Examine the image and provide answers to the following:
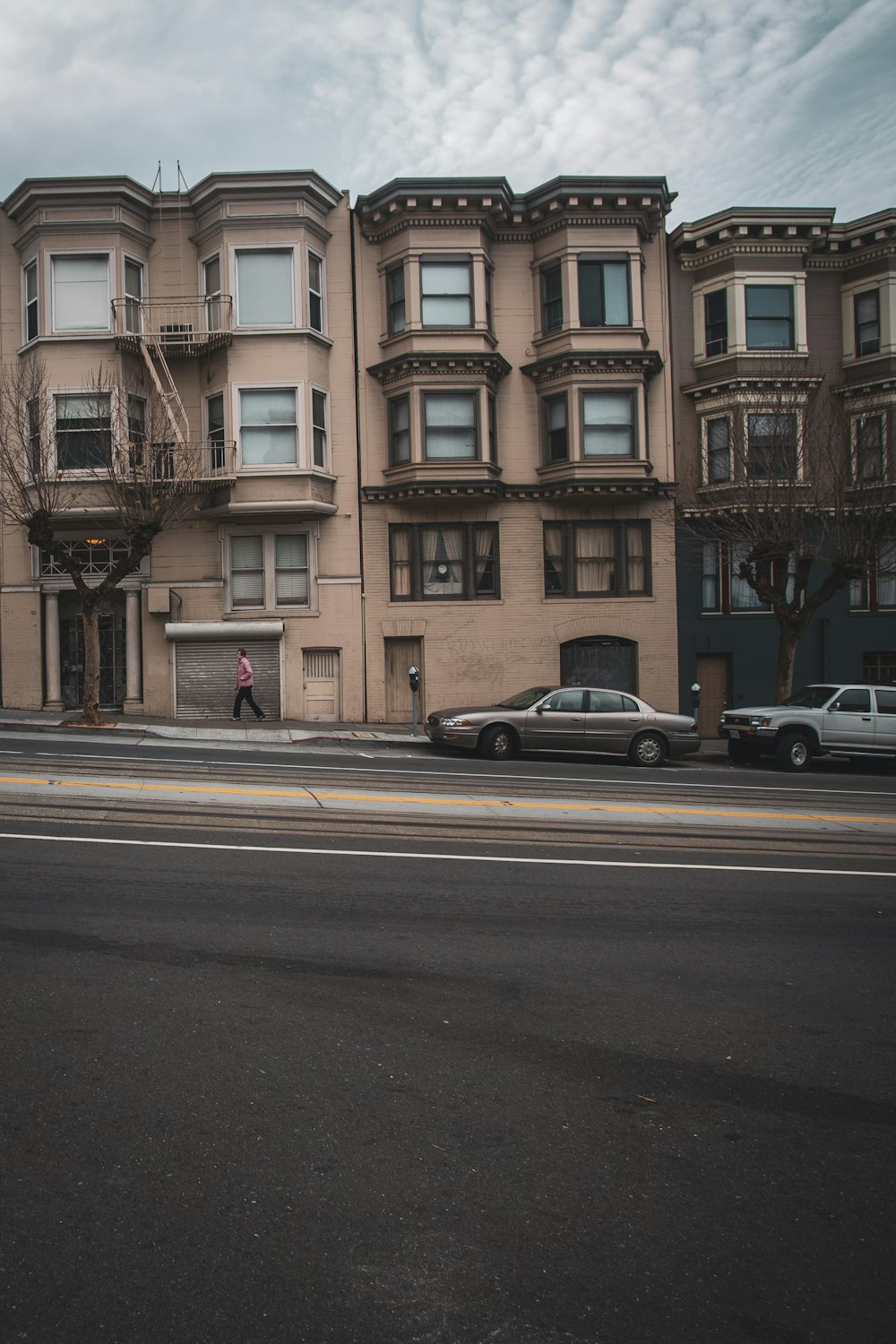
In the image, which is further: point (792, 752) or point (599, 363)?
point (599, 363)

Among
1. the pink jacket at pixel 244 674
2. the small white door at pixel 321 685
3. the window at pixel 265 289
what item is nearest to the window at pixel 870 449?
the small white door at pixel 321 685

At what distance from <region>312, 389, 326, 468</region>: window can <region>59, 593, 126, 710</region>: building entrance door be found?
5965 mm

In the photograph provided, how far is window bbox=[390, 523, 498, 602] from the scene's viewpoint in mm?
24000

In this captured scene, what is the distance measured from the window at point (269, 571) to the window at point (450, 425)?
12.9 ft

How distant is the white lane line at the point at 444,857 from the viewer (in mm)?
8078

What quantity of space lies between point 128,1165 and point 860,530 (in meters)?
19.6

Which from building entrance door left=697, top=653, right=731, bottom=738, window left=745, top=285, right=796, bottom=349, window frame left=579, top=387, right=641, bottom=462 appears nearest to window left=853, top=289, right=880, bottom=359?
window left=745, top=285, right=796, bottom=349

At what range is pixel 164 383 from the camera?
75.7 feet

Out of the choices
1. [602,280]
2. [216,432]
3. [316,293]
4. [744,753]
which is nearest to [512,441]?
[602,280]

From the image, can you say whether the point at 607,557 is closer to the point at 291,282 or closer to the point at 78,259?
the point at 291,282

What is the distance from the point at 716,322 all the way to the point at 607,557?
6873mm

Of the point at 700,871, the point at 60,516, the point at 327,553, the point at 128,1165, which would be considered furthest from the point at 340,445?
the point at 128,1165

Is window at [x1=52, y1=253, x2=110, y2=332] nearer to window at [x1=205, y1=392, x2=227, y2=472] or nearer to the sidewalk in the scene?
window at [x1=205, y1=392, x2=227, y2=472]

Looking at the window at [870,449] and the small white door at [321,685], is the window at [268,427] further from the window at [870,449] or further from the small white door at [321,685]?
the window at [870,449]
